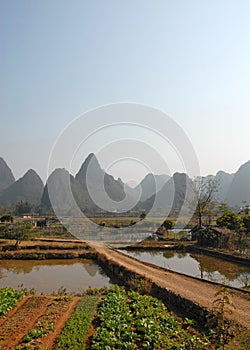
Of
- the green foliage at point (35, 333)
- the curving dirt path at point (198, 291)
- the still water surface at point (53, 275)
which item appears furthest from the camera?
the still water surface at point (53, 275)

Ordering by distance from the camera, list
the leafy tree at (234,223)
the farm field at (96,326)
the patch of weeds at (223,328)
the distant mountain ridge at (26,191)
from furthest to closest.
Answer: the distant mountain ridge at (26,191) → the leafy tree at (234,223) → the farm field at (96,326) → the patch of weeds at (223,328)

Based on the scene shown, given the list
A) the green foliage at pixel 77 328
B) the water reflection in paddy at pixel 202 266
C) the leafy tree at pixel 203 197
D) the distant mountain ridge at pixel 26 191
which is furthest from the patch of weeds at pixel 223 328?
the distant mountain ridge at pixel 26 191

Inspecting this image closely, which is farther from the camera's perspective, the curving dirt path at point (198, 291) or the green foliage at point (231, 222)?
the green foliage at point (231, 222)

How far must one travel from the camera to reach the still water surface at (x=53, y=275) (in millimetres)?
12039

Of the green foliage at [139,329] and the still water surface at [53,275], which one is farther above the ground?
the green foliage at [139,329]

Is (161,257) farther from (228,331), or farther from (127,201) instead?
(127,201)

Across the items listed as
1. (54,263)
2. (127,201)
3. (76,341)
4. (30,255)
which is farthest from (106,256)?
(127,201)

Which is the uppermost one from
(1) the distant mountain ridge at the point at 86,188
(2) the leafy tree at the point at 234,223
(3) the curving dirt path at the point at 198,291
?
(1) the distant mountain ridge at the point at 86,188

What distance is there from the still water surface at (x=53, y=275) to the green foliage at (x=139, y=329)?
140 inches

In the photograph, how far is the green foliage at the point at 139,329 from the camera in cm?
592

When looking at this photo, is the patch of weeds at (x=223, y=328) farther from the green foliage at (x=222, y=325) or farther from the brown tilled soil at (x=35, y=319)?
the brown tilled soil at (x=35, y=319)

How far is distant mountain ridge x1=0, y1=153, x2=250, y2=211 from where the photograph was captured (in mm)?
64625

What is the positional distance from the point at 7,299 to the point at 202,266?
993 cm

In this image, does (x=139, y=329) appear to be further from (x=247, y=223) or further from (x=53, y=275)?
(x=247, y=223)
